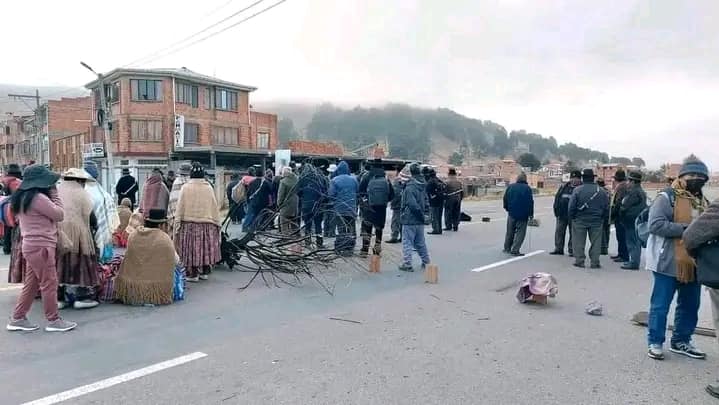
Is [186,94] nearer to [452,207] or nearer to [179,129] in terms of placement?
[179,129]

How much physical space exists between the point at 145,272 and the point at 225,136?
43691 mm

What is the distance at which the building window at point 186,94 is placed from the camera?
44156mm

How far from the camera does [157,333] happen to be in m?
5.36

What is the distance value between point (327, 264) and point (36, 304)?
4.05 meters

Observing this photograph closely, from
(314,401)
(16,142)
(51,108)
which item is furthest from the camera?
(16,142)

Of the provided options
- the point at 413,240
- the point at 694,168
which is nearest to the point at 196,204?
the point at 413,240

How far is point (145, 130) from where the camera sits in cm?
4312

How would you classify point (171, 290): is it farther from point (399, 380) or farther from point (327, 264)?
point (399, 380)

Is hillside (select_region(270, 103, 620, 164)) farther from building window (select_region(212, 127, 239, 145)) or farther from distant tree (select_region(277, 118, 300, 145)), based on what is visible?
building window (select_region(212, 127, 239, 145))

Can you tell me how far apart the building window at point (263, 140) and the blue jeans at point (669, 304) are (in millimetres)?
51784

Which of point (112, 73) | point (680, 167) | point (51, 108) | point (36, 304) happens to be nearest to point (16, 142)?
point (51, 108)

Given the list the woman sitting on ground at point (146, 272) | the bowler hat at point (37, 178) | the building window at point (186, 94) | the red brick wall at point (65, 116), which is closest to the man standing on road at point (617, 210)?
the woman sitting on ground at point (146, 272)

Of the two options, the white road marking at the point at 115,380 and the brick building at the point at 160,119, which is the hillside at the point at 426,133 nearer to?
the brick building at the point at 160,119

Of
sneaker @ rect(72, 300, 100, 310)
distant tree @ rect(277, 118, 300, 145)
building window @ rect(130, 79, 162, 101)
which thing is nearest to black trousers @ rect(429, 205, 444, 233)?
sneaker @ rect(72, 300, 100, 310)
